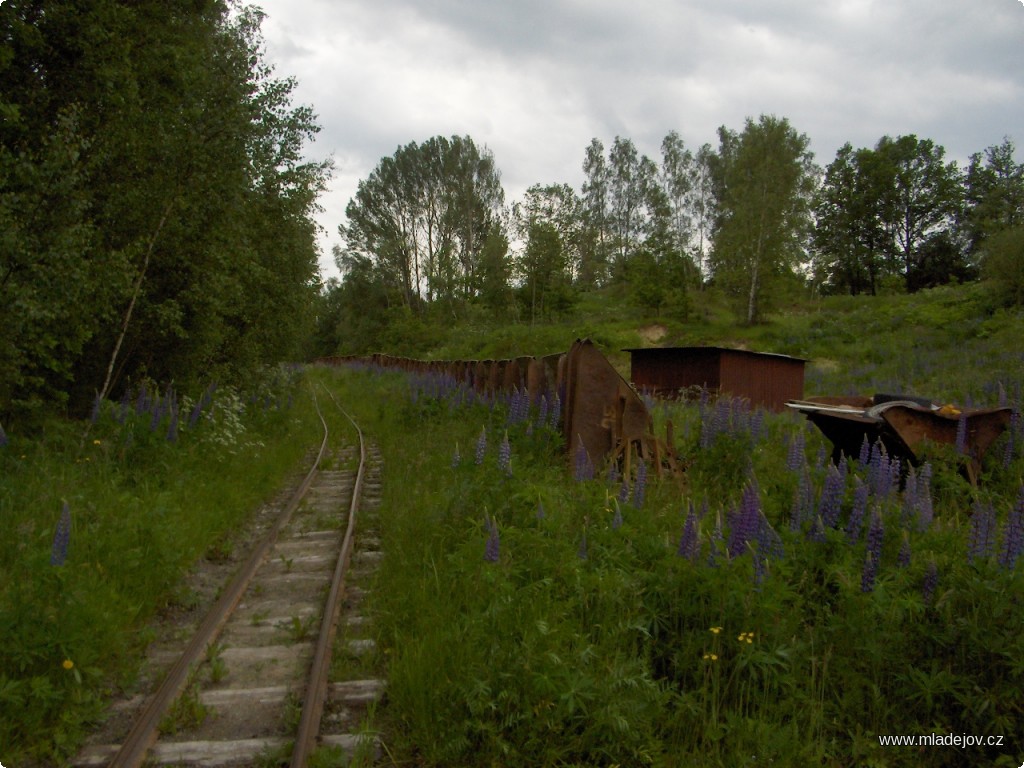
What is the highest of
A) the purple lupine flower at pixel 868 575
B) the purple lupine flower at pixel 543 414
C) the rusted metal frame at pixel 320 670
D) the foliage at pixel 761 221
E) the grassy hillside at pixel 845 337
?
the foliage at pixel 761 221

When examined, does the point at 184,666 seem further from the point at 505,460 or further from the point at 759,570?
the point at 759,570

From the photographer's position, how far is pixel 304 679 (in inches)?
189

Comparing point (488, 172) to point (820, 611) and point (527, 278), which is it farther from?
point (820, 611)

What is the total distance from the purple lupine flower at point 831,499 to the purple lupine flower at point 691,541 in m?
1.32

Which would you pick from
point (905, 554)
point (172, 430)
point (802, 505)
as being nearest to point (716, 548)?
point (802, 505)

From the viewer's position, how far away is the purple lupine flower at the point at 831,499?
18.8 ft

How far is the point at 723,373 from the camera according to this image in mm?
20172

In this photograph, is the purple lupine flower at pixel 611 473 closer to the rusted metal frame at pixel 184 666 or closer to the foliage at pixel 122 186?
the rusted metal frame at pixel 184 666

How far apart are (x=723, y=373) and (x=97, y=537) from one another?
656 inches

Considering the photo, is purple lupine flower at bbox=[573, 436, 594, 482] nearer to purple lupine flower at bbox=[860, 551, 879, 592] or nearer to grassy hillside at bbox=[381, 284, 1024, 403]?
purple lupine flower at bbox=[860, 551, 879, 592]

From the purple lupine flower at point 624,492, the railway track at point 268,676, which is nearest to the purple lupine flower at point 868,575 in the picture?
the purple lupine flower at point 624,492

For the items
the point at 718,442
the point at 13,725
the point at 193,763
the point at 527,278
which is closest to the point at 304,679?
the point at 193,763

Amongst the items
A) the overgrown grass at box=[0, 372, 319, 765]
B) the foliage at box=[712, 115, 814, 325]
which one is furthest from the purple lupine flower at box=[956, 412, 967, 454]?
the foliage at box=[712, 115, 814, 325]

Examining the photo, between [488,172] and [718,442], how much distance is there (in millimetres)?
60239
